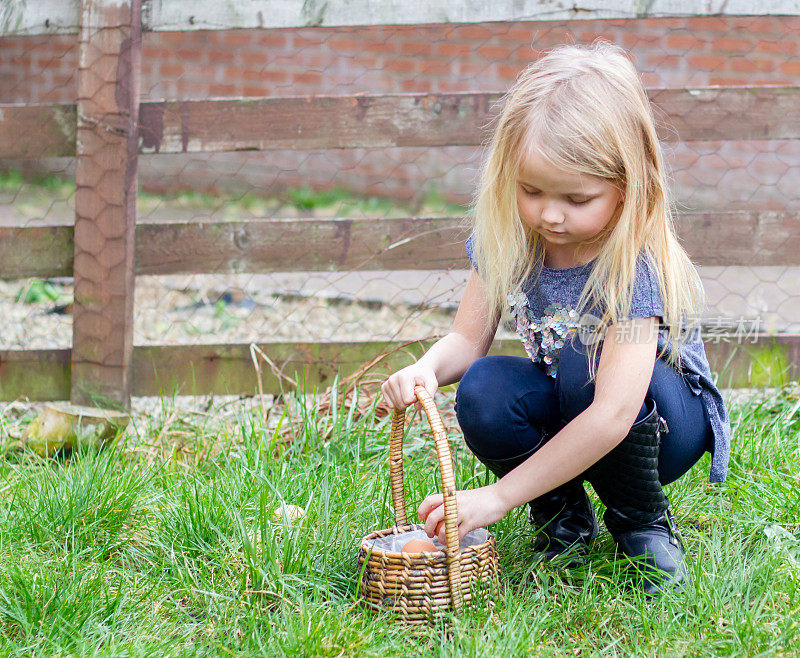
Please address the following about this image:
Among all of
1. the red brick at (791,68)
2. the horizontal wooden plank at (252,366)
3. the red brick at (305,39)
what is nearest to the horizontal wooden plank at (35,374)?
the horizontal wooden plank at (252,366)

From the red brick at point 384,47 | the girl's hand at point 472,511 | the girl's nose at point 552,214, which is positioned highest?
the red brick at point 384,47

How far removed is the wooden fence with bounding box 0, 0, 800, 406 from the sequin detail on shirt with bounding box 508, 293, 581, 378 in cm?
85

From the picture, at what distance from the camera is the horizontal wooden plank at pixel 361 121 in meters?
2.52

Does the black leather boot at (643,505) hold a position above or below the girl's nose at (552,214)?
below

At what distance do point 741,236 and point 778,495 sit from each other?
97cm

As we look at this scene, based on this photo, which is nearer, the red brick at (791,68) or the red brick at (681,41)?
the red brick at (791,68)

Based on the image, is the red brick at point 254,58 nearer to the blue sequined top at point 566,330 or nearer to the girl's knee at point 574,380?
the blue sequined top at point 566,330

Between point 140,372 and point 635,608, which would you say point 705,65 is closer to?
point 140,372

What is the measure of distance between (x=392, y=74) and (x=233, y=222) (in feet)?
15.5

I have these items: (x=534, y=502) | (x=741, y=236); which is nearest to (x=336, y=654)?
(x=534, y=502)

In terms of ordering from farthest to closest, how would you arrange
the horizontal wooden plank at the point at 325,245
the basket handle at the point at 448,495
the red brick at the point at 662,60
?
the red brick at the point at 662,60, the horizontal wooden plank at the point at 325,245, the basket handle at the point at 448,495

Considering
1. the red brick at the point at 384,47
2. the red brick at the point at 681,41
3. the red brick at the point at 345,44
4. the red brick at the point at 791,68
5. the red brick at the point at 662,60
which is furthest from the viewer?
the red brick at the point at 345,44

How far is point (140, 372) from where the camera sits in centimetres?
261

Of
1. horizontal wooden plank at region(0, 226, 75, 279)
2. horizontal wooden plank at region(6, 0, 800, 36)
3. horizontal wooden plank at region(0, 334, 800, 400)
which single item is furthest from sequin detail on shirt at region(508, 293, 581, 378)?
horizontal wooden plank at region(0, 226, 75, 279)
